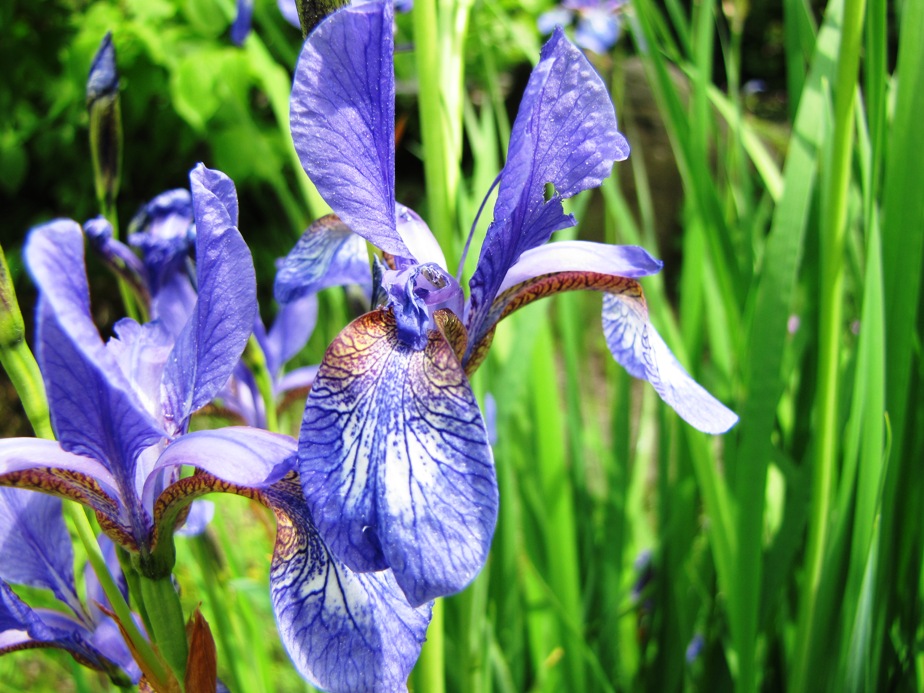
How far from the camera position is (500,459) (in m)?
0.93

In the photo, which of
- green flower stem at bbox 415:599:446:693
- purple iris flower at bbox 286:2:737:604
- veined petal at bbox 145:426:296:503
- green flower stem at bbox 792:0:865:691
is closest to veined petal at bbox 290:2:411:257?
purple iris flower at bbox 286:2:737:604

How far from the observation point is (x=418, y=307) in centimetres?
42

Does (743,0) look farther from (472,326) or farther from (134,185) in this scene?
(134,185)

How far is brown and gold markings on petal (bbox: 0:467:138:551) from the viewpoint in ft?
1.25

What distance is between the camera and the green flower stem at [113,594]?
0.43 m

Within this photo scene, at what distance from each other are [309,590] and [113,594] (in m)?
0.11

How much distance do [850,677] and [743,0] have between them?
100 cm

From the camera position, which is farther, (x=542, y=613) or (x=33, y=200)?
(x=33, y=200)

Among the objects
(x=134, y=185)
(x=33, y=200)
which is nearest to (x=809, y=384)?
(x=134, y=185)

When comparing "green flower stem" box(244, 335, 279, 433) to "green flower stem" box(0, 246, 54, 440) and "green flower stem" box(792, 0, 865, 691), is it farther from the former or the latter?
"green flower stem" box(792, 0, 865, 691)

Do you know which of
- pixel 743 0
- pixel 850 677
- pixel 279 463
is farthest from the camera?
pixel 743 0

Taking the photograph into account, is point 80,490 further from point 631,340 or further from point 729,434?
point 729,434

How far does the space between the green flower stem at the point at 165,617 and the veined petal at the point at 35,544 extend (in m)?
0.14

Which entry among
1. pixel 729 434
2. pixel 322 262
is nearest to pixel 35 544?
pixel 322 262
